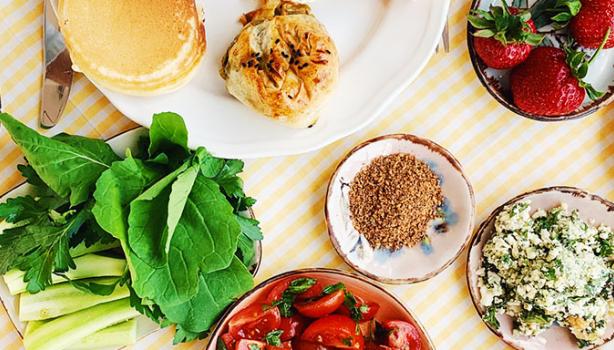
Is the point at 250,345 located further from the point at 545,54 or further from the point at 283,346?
the point at 545,54

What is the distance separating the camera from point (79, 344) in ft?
6.50

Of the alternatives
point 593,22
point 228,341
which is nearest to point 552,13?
point 593,22

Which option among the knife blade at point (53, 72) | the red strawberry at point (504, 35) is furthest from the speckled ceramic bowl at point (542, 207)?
the knife blade at point (53, 72)

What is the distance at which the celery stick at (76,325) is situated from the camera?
1.93 metres

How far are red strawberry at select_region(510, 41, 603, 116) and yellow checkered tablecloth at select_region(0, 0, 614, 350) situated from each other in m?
0.13

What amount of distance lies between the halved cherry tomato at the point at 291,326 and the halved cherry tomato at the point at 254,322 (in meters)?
0.03

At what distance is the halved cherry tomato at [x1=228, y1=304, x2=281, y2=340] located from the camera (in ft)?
6.46

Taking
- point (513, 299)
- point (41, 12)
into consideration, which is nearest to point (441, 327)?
point (513, 299)

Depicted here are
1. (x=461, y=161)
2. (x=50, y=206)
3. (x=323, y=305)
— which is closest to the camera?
(x=50, y=206)

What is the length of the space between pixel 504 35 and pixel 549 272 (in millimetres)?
638

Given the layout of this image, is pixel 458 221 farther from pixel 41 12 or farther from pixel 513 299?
pixel 41 12

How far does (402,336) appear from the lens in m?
1.98

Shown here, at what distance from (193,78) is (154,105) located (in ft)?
0.45

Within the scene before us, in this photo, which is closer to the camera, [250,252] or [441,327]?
[250,252]
